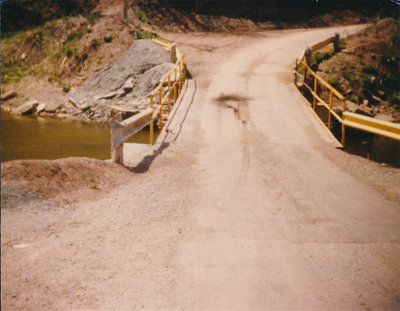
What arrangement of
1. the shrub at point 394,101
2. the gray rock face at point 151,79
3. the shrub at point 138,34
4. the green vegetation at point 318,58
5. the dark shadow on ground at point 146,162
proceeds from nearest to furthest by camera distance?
the dark shadow on ground at point 146,162 < the gray rock face at point 151,79 < the shrub at point 394,101 < the green vegetation at point 318,58 < the shrub at point 138,34

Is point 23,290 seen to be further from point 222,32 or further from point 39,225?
point 222,32

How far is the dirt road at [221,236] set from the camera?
4.27 meters

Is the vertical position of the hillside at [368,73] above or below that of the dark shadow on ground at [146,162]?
above

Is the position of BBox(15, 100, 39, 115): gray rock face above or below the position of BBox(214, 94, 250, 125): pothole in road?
below

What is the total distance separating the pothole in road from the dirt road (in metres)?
2.29

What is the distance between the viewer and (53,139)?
A: 15.4m

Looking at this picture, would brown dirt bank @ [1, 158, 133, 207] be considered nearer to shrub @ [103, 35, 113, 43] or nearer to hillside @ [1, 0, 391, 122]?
hillside @ [1, 0, 391, 122]

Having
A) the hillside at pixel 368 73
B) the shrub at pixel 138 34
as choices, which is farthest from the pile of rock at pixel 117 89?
the hillside at pixel 368 73

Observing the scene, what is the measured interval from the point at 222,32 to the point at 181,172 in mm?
23736

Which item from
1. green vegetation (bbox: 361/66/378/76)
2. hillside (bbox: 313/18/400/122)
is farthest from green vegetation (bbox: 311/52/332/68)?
green vegetation (bbox: 361/66/378/76)

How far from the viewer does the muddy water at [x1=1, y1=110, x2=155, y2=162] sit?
13.4 meters

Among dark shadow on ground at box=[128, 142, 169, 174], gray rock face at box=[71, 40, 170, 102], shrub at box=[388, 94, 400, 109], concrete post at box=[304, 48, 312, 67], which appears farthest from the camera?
gray rock face at box=[71, 40, 170, 102]

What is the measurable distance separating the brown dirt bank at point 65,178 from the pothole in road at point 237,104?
6.12m

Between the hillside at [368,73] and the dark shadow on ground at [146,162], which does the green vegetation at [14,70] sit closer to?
the dark shadow on ground at [146,162]
